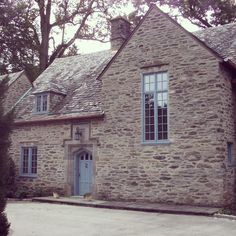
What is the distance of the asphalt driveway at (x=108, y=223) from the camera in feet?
30.0

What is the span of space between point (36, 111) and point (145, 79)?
6.90 meters

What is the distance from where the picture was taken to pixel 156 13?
598 inches

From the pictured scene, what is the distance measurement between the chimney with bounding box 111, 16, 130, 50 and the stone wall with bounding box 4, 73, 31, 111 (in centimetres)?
626

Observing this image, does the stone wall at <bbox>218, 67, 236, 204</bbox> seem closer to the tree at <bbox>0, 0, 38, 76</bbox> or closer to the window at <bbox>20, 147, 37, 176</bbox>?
the window at <bbox>20, 147, 37, 176</bbox>

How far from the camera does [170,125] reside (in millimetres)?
14125

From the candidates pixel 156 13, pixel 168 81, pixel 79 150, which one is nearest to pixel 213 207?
pixel 168 81

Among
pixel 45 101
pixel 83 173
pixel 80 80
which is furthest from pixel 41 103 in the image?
pixel 83 173

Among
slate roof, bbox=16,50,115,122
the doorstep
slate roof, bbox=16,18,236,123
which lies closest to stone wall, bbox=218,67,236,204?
slate roof, bbox=16,18,236,123

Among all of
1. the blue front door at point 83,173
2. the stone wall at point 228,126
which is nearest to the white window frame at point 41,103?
the blue front door at point 83,173

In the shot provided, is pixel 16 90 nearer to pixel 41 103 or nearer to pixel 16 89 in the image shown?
pixel 16 89

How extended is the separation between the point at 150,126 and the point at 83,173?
4.30 metres

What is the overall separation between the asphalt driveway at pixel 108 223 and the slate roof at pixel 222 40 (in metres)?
6.50

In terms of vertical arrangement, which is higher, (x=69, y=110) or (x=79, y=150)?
(x=69, y=110)

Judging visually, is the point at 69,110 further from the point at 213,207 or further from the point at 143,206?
the point at 213,207
